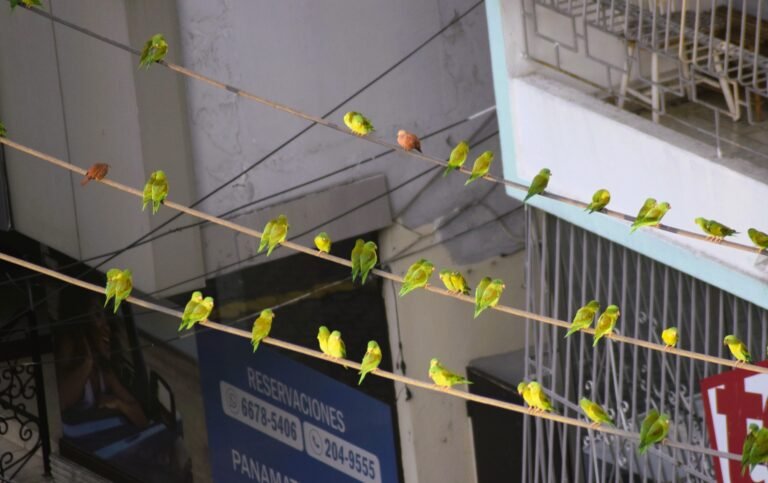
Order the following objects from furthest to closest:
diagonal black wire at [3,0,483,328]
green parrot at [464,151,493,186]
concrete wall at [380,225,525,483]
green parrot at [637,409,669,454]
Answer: concrete wall at [380,225,525,483] < diagonal black wire at [3,0,483,328] < green parrot at [464,151,493,186] < green parrot at [637,409,669,454]

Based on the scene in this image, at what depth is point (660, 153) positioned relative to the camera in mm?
6309

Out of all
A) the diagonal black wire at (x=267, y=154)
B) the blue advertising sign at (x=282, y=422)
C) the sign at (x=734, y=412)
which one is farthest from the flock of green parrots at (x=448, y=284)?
the blue advertising sign at (x=282, y=422)

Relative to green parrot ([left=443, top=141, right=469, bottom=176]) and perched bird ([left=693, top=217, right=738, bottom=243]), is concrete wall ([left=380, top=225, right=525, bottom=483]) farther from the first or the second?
perched bird ([left=693, top=217, right=738, bottom=243])

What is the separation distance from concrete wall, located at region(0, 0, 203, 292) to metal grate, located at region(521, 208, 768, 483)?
7.08 ft

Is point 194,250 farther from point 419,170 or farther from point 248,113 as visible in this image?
point 419,170

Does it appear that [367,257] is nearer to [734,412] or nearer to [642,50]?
[734,412]

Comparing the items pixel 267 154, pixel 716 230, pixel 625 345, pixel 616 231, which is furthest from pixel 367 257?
pixel 267 154

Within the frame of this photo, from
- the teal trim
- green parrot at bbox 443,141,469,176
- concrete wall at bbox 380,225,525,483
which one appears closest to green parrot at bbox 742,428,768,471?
green parrot at bbox 443,141,469,176

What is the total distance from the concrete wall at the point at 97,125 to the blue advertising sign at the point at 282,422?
1033mm

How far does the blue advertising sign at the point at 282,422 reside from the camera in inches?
339

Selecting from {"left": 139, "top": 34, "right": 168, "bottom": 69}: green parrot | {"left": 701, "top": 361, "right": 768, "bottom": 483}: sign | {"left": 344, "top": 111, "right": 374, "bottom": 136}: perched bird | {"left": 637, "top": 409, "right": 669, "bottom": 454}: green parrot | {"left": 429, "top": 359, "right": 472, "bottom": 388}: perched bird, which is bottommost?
{"left": 637, "top": 409, "right": 669, "bottom": 454}: green parrot

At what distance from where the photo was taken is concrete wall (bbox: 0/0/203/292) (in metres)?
7.50

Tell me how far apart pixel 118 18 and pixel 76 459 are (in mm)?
3768

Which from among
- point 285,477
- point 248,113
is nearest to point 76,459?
point 285,477
